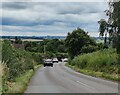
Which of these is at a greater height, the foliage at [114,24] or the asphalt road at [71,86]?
the foliage at [114,24]

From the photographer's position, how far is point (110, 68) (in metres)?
41.5

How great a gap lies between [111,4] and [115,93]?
15025mm

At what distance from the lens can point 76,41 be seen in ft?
313

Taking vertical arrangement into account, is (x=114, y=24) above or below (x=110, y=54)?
above

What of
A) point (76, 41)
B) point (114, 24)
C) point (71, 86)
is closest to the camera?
point (71, 86)

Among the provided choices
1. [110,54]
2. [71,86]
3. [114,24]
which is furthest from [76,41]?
[71,86]

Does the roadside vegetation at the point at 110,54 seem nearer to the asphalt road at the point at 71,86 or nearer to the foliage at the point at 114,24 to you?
the foliage at the point at 114,24

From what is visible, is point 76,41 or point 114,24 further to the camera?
point 76,41

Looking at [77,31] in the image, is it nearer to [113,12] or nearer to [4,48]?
[113,12]

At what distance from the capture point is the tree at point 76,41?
313ft

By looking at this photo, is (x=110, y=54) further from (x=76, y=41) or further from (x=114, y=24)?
(x=76, y=41)

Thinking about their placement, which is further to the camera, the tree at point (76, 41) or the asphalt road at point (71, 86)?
the tree at point (76, 41)

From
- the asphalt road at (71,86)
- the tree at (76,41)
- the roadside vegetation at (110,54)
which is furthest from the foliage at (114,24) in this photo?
the tree at (76,41)

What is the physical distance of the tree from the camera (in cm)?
9531
